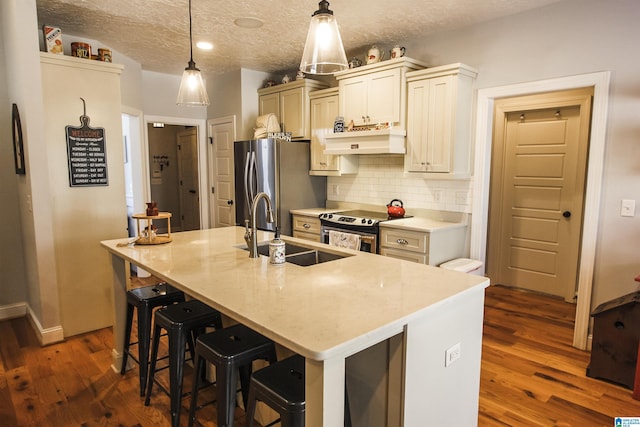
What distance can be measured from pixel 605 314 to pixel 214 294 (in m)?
2.54

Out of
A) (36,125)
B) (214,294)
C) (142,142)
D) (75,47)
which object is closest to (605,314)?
(214,294)

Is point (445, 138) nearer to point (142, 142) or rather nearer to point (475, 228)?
point (475, 228)

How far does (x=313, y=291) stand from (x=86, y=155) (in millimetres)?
2639

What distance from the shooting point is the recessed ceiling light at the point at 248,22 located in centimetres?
343

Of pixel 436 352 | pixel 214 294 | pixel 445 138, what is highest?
pixel 445 138

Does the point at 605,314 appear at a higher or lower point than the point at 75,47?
lower

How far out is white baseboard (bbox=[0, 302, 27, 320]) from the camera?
367 centimetres

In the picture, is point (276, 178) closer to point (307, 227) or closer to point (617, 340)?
point (307, 227)

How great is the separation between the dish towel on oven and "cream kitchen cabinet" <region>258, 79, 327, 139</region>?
1371 mm

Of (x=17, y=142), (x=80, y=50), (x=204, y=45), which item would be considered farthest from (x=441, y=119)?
(x=17, y=142)

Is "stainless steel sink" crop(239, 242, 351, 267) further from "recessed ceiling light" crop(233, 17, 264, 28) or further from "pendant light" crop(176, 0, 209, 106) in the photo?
"recessed ceiling light" crop(233, 17, 264, 28)

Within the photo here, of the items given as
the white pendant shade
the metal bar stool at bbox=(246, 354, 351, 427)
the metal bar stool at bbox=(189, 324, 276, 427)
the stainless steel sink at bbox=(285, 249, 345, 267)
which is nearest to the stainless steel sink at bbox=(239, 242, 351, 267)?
the stainless steel sink at bbox=(285, 249, 345, 267)

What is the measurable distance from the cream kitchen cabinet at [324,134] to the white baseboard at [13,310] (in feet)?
10.4

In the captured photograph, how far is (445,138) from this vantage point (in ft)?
11.4
